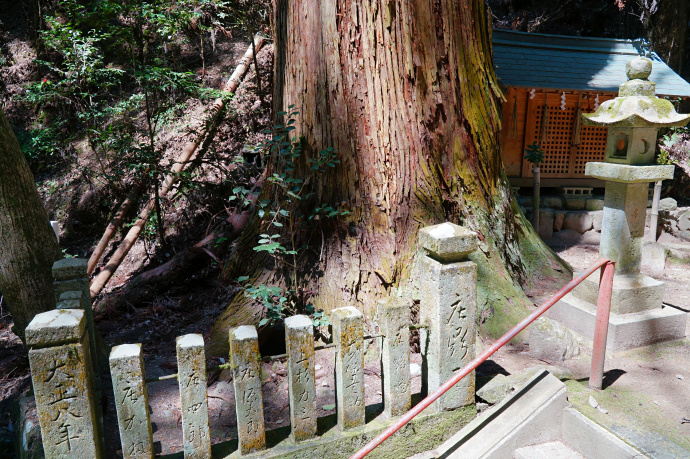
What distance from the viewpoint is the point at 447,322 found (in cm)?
268

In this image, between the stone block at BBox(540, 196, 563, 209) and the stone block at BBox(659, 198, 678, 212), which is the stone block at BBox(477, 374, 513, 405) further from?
the stone block at BBox(659, 198, 678, 212)

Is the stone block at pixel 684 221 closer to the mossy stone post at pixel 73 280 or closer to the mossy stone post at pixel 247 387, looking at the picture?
Result: the mossy stone post at pixel 247 387

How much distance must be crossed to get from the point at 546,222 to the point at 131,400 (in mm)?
9263

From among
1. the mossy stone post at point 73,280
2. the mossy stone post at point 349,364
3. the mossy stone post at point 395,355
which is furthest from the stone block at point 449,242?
the mossy stone post at point 73,280

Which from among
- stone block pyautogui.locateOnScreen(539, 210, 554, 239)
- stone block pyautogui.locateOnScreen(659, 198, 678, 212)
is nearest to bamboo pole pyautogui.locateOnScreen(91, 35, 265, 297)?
stone block pyautogui.locateOnScreen(539, 210, 554, 239)

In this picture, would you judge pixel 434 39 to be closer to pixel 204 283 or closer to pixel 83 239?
pixel 204 283

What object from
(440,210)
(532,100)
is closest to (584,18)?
(532,100)

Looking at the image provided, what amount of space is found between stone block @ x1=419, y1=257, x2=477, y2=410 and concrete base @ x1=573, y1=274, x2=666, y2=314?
78.1 inches

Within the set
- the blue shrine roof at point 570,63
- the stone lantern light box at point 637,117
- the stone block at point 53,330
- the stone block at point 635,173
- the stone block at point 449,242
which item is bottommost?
the stone block at point 53,330

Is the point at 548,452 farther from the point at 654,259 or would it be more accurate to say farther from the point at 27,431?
the point at 654,259

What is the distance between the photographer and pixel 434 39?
4.02 metres

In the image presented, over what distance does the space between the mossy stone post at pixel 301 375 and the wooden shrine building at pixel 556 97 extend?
334 inches

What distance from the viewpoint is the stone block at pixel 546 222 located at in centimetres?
966

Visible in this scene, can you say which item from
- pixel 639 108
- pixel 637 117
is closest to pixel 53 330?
pixel 637 117
